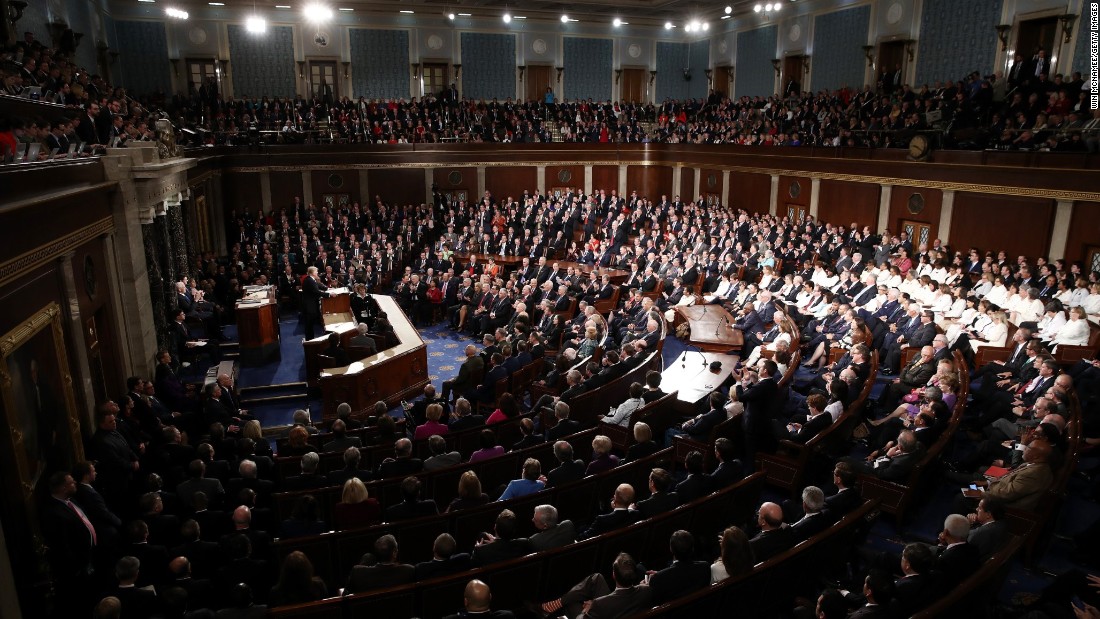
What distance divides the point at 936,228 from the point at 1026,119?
114 inches

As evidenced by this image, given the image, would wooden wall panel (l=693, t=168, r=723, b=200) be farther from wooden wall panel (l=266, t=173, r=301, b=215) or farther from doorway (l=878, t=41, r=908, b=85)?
wooden wall panel (l=266, t=173, r=301, b=215)

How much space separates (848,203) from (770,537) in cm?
1579

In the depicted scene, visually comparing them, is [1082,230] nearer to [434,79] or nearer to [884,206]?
[884,206]

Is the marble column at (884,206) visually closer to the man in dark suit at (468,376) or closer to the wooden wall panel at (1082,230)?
the wooden wall panel at (1082,230)

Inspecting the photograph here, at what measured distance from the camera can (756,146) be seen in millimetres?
20781

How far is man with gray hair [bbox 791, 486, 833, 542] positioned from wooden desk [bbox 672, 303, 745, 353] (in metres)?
7.01

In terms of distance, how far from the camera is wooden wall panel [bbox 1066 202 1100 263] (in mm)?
12805

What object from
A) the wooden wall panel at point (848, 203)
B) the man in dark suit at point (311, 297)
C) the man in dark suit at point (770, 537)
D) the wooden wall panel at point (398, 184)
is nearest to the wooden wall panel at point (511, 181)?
the wooden wall panel at point (398, 184)

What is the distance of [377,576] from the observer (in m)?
4.53

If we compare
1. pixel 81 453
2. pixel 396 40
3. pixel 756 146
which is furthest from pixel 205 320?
pixel 396 40

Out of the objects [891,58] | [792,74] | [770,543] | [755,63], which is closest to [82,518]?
[770,543]

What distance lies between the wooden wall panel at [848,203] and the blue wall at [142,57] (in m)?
22.6

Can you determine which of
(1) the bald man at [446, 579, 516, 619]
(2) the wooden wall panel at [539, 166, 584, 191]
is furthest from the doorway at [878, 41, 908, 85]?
(1) the bald man at [446, 579, 516, 619]

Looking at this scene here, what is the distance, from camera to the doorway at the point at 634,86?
1188 inches
